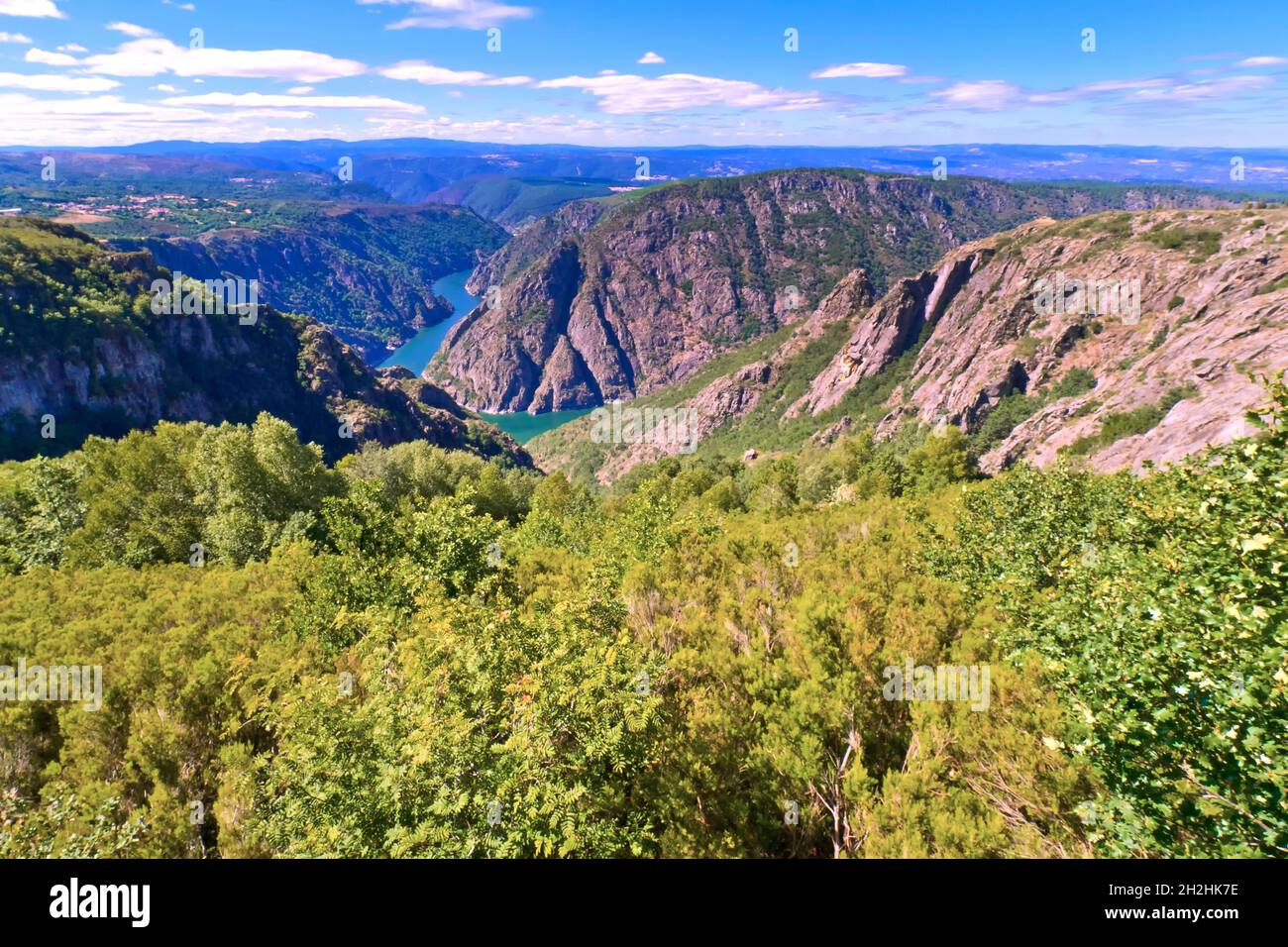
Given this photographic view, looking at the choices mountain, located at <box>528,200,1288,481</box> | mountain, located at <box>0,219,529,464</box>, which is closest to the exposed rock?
mountain, located at <box>528,200,1288,481</box>

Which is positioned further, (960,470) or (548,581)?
(960,470)

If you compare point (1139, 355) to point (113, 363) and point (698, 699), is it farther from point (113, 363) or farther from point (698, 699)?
point (113, 363)

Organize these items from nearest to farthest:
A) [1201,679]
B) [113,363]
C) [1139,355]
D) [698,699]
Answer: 1. [1201,679]
2. [698,699]
3. [113,363]
4. [1139,355]

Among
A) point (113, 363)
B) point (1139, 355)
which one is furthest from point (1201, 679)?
point (113, 363)

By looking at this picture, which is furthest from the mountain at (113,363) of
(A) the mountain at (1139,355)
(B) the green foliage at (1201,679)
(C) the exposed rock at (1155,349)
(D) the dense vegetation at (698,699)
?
(C) the exposed rock at (1155,349)
